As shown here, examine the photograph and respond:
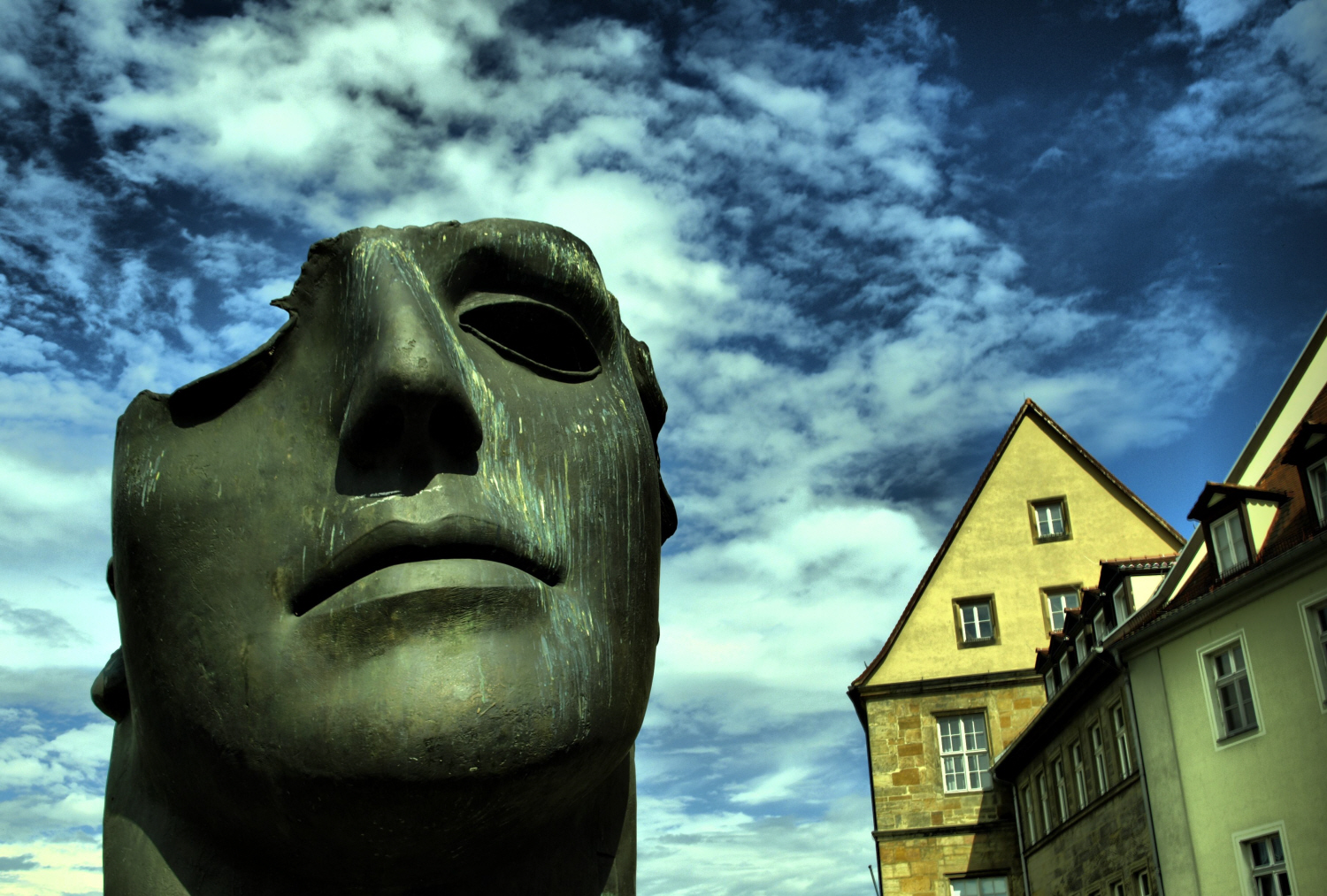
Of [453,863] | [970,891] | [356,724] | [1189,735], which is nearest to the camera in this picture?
[356,724]

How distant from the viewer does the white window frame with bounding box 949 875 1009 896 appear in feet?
76.0

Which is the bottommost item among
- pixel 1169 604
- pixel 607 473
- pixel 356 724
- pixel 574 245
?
pixel 356 724

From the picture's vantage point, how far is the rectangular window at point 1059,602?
2420cm

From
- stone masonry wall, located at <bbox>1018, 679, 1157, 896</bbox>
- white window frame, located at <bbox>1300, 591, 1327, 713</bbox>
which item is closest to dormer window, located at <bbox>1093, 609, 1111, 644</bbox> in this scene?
stone masonry wall, located at <bbox>1018, 679, 1157, 896</bbox>

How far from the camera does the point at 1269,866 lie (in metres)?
13.5

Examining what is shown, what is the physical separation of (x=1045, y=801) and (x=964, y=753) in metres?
2.94

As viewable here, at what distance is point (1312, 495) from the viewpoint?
13320 millimetres

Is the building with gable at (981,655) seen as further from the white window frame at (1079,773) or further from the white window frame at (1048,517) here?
the white window frame at (1079,773)

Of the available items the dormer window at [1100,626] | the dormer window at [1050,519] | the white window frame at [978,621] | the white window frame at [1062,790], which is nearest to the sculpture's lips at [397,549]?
the dormer window at [1100,626]

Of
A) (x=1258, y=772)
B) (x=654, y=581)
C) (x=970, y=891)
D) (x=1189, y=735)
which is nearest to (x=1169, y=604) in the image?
(x=1189, y=735)

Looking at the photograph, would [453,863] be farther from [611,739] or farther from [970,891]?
[970,891]

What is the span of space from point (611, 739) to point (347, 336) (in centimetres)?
82

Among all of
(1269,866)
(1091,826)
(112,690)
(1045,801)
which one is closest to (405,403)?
(112,690)

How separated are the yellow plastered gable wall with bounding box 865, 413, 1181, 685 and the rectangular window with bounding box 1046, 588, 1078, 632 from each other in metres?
0.13
